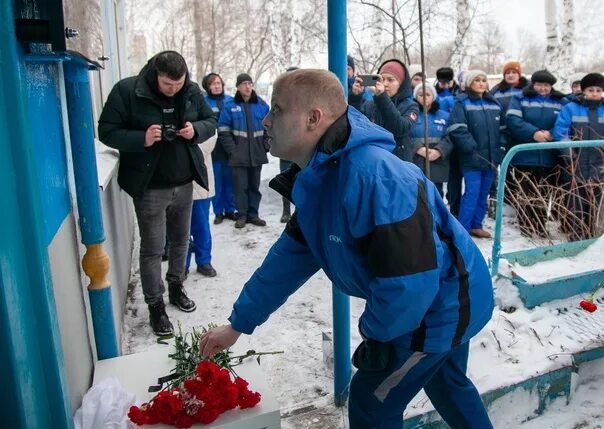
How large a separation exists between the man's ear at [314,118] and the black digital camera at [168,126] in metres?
2.12

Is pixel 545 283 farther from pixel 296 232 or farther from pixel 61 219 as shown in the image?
pixel 61 219

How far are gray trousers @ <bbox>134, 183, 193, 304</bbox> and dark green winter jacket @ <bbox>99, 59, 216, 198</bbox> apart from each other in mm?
136

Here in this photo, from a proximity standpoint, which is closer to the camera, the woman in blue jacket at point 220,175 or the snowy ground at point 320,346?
the snowy ground at point 320,346

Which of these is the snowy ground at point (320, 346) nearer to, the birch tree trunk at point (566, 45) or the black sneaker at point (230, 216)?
the black sneaker at point (230, 216)

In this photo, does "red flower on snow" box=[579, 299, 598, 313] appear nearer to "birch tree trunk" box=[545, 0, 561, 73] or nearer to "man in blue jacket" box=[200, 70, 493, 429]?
"man in blue jacket" box=[200, 70, 493, 429]

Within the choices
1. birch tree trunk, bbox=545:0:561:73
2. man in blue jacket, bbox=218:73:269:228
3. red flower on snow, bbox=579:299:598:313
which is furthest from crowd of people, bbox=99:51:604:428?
birch tree trunk, bbox=545:0:561:73

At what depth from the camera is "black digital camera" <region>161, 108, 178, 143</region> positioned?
3.63 meters

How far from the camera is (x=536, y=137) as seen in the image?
6.18m

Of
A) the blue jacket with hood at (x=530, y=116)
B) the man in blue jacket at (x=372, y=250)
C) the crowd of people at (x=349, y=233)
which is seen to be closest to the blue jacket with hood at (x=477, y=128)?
the blue jacket with hood at (x=530, y=116)

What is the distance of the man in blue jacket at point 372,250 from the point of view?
5.06 ft

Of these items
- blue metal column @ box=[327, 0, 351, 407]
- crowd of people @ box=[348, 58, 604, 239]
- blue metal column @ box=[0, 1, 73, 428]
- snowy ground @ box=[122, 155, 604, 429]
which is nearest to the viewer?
blue metal column @ box=[0, 1, 73, 428]

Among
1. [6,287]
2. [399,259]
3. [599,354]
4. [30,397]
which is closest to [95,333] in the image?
[30,397]

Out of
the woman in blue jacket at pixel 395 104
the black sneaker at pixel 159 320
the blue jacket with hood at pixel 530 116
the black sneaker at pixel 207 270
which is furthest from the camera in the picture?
the blue jacket with hood at pixel 530 116

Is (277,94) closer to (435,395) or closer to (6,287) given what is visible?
(6,287)
